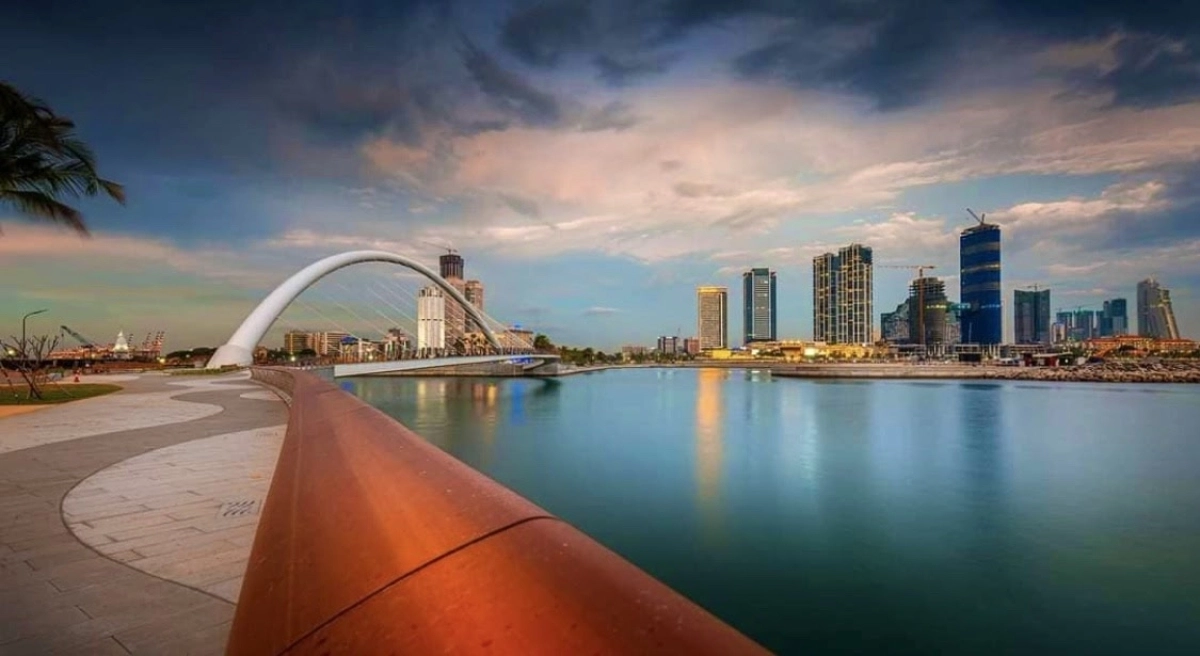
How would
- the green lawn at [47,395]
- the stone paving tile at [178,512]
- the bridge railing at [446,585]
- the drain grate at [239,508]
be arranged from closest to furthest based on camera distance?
the bridge railing at [446,585] < the stone paving tile at [178,512] < the drain grate at [239,508] < the green lawn at [47,395]

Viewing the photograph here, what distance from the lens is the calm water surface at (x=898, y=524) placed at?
9977 mm

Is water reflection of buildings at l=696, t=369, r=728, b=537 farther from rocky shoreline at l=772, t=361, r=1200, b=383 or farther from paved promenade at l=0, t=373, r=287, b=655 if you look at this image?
rocky shoreline at l=772, t=361, r=1200, b=383

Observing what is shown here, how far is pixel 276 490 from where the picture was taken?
343cm

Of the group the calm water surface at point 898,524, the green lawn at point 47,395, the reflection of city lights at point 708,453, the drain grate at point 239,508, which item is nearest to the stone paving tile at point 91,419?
the green lawn at point 47,395

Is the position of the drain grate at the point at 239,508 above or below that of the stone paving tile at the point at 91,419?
above

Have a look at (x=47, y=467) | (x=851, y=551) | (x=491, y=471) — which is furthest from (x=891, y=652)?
(x=491, y=471)

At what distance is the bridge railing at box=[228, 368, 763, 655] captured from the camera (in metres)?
1.20

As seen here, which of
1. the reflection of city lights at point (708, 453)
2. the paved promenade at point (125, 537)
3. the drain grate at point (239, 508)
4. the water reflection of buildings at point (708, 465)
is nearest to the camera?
the paved promenade at point (125, 537)

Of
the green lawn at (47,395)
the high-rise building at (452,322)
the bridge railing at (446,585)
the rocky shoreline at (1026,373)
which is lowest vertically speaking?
the rocky shoreline at (1026,373)

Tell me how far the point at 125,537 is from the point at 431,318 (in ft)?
328

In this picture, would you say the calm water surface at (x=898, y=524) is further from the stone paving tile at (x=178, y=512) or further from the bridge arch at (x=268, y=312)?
the bridge arch at (x=268, y=312)

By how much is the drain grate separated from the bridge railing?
17.4 ft

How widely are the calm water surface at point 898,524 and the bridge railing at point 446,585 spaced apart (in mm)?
8770

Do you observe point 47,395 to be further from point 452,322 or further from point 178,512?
point 452,322
